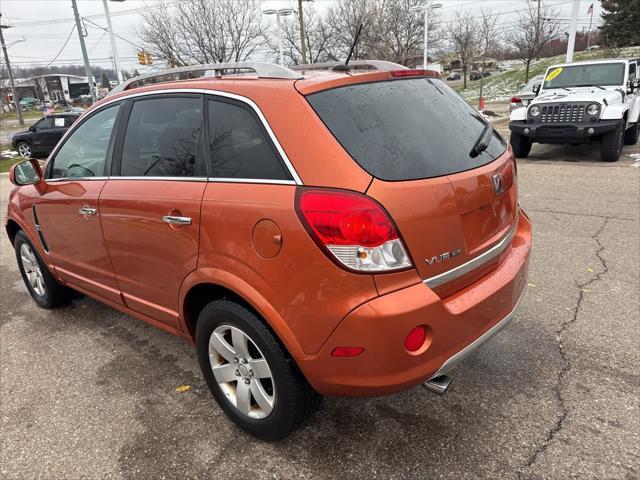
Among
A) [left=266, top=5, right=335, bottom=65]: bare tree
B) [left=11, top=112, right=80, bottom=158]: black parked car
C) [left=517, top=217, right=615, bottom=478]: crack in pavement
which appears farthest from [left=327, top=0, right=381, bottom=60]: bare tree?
[left=517, top=217, right=615, bottom=478]: crack in pavement

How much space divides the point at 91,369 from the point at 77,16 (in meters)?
21.6

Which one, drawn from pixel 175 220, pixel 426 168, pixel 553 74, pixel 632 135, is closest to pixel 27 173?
pixel 175 220

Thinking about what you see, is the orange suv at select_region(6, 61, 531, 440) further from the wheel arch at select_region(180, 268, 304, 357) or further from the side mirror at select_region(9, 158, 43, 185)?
the side mirror at select_region(9, 158, 43, 185)

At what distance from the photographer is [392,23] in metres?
32.8

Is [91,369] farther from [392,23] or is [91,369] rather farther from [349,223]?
[392,23]

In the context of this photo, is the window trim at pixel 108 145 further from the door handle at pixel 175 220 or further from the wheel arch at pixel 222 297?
the wheel arch at pixel 222 297

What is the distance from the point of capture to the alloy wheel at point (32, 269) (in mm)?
4117

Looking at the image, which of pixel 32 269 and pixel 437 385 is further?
pixel 32 269

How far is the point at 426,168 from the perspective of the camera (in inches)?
81.8

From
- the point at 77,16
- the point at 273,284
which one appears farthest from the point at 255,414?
the point at 77,16

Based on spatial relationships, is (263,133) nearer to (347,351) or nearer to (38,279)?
(347,351)

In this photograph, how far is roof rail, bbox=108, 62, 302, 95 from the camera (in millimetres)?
2361

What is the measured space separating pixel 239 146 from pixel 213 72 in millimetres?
885

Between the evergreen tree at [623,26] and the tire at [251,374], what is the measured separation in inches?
1772
